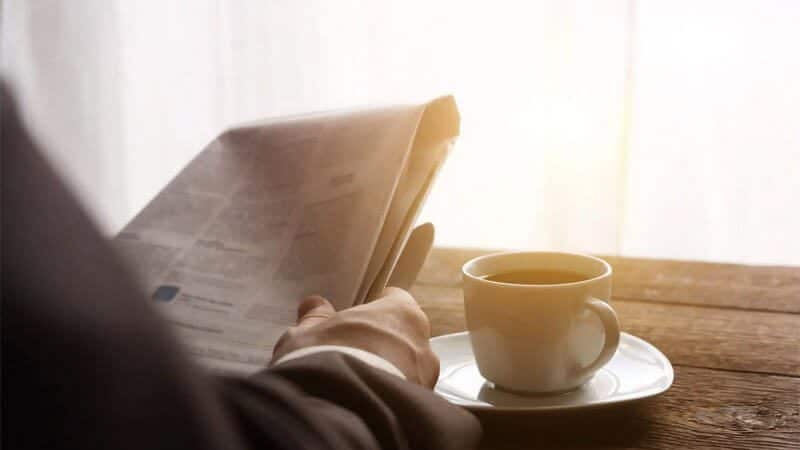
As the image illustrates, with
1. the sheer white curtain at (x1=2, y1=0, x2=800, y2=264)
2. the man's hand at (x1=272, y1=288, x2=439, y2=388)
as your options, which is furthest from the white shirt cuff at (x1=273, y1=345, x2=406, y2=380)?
the sheer white curtain at (x1=2, y1=0, x2=800, y2=264)

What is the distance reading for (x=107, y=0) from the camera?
4.58 feet

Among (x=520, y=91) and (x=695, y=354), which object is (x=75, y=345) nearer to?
(x=695, y=354)

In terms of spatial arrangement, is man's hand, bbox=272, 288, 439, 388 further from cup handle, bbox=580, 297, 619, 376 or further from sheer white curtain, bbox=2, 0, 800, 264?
sheer white curtain, bbox=2, 0, 800, 264

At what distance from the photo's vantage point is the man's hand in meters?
0.42

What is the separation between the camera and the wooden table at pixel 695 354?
1.42 ft

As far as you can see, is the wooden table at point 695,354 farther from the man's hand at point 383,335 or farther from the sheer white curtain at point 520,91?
the sheer white curtain at point 520,91

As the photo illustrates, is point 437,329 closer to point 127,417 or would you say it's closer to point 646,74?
point 127,417

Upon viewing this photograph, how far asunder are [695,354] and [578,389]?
0.35 feet

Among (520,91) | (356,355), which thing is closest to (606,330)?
(356,355)

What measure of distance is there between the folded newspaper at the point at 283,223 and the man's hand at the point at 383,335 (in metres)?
0.06

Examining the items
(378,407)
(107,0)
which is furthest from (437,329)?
(107,0)

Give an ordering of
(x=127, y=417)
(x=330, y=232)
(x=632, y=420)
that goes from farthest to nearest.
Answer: (x=330, y=232) < (x=632, y=420) < (x=127, y=417)

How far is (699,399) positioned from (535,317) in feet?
0.35

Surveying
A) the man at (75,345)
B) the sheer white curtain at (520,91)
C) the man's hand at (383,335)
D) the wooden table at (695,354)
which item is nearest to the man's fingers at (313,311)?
the man's hand at (383,335)
